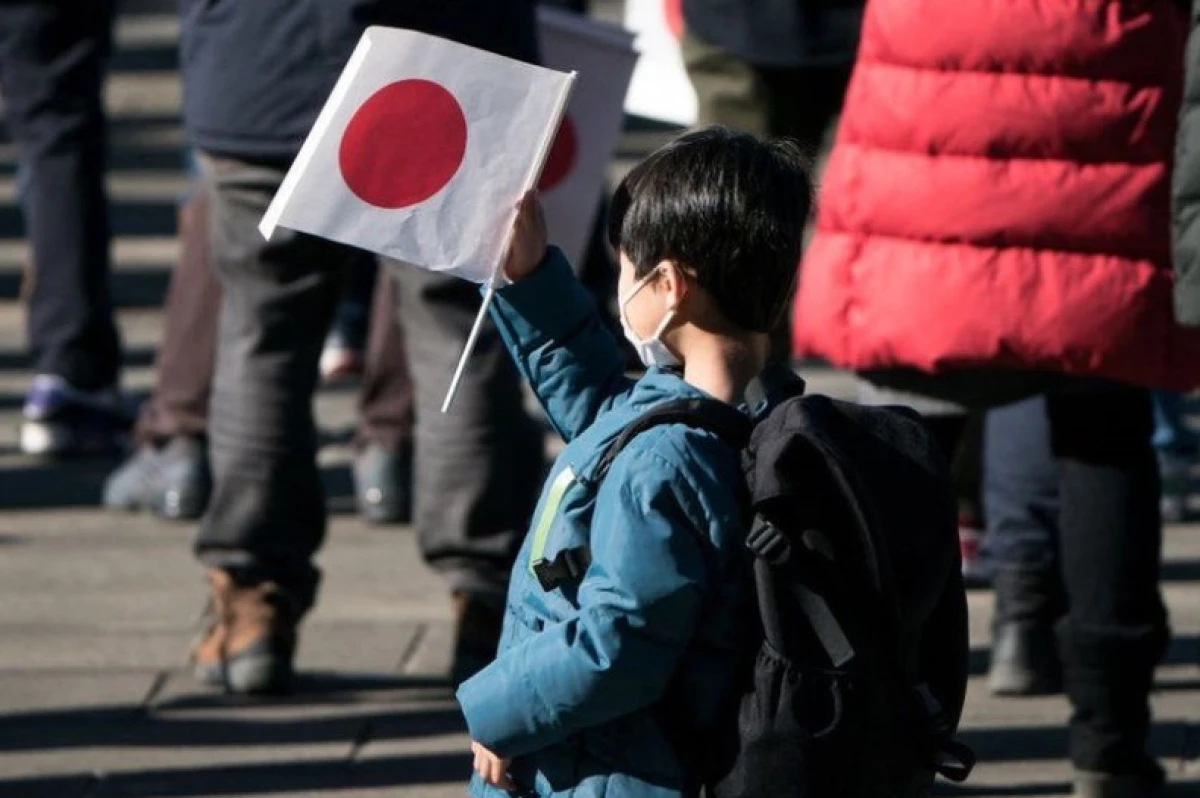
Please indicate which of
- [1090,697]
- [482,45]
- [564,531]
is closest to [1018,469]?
[1090,697]

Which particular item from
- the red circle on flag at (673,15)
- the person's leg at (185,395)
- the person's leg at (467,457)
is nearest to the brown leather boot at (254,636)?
the person's leg at (467,457)

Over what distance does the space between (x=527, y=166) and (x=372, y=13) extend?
5.49 ft

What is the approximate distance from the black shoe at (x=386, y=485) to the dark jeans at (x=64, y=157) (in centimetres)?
99

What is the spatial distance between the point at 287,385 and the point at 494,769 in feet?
6.77

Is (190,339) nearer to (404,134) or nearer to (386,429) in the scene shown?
(386,429)

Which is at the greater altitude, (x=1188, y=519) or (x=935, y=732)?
(x=935, y=732)

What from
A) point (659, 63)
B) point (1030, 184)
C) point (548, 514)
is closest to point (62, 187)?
point (659, 63)

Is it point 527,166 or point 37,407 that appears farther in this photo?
point 37,407

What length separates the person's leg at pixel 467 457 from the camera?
475 centimetres

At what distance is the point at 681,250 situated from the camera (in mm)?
2791

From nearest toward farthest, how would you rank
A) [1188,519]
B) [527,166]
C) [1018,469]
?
1. [527,166]
2. [1018,469]
3. [1188,519]

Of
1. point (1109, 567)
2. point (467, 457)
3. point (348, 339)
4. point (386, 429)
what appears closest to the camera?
point (1109, 567)

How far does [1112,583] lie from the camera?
4.20 meters

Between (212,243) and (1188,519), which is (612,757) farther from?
(1188,519)
